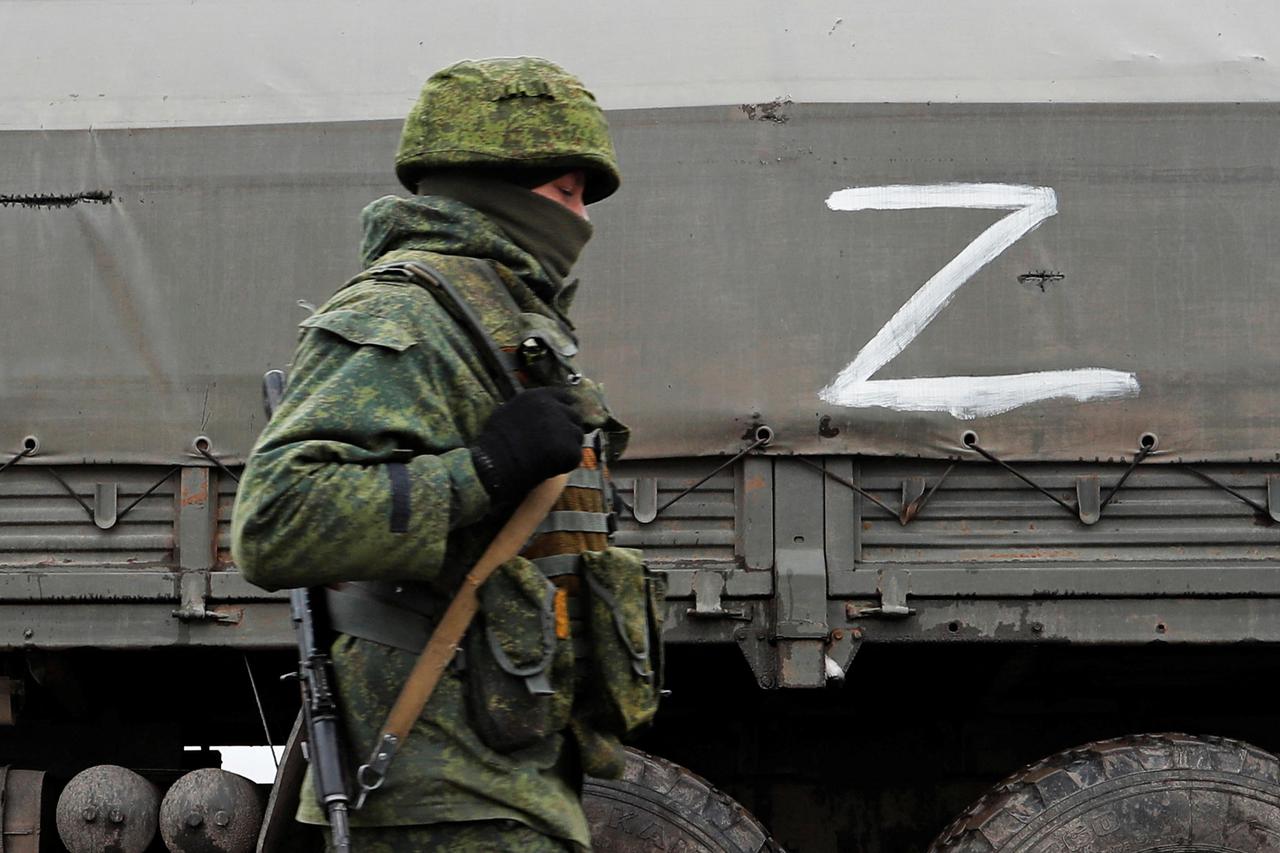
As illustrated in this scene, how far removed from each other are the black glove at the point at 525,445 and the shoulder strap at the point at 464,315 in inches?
3.2

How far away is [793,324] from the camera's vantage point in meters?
4.55

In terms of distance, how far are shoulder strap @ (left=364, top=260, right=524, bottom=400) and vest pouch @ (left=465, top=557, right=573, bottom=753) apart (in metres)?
0.25

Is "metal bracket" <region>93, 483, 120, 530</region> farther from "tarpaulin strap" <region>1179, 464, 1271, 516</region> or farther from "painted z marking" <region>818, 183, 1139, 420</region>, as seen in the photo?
"tarpaulin strap" <region>1179, 464, 1271, 516</region>

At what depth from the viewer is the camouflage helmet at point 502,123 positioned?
Result: 8.52 feet

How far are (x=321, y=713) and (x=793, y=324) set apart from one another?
2.33 meters

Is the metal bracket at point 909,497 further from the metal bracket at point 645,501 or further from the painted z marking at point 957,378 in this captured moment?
the metal bracket at point 645,501

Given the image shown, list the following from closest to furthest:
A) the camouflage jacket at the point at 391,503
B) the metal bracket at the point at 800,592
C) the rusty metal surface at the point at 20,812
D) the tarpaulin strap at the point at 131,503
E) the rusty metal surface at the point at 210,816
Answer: the camouflage jacket at the point at 391,503 → the metal bracket at the point at 800,592 → the tarpaulin strap at the point at 131,503 → the rusty metal surface at the point at 210,816 → the rusty metal surface at the point at 20,812

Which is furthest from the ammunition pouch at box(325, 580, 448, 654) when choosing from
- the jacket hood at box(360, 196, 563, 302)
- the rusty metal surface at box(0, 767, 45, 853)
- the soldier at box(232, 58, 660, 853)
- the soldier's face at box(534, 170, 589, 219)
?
the rusty metal surface at box(0, 767, 45, 853)

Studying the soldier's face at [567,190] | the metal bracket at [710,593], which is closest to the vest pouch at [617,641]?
the soldier's face at [567,190]

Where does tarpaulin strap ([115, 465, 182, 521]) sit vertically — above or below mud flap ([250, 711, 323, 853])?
above

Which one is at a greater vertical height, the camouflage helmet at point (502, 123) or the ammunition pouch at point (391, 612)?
the camouflage helmet at point (502, 123)

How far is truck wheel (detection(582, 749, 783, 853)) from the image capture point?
14.7ft

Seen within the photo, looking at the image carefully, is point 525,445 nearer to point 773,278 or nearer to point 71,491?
point 773,278

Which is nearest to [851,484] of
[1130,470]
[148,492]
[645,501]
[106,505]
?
[645,501]
